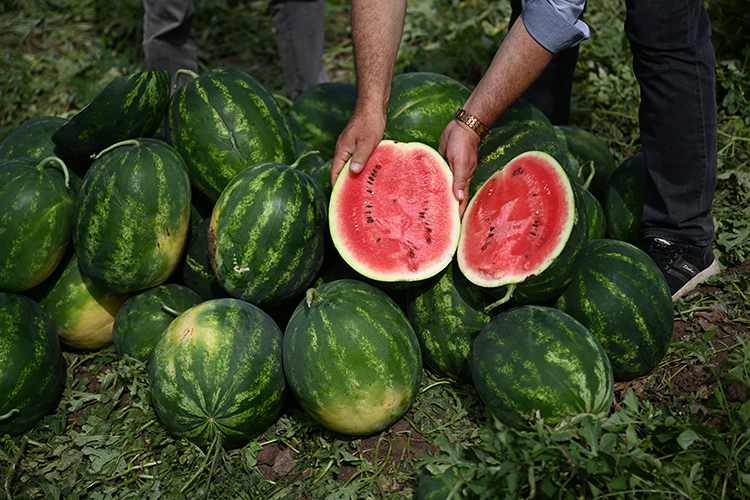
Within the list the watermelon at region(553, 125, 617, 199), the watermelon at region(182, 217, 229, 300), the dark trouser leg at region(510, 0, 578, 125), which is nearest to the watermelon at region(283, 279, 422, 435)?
the watermelon at region(182, 217, 229, 300)

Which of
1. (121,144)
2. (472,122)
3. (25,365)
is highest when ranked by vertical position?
(472,122)

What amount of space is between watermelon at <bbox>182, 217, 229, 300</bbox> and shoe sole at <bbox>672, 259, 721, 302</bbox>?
236cm

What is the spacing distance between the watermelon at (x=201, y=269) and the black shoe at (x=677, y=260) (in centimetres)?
221

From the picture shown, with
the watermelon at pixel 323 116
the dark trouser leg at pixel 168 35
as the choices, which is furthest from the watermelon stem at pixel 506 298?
the dark trouser leg at pixel 168 35

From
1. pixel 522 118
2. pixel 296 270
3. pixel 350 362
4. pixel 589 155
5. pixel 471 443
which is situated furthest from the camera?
pixel 589 155

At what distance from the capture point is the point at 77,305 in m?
2.77

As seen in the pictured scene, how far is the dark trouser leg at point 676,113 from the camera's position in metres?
2.50

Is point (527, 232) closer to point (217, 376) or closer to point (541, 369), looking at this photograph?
point (541, 369)

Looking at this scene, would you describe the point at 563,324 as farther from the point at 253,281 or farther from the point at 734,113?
the point at 734,113

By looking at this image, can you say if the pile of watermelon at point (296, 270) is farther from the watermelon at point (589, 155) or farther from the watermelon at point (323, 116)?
the watermelon at point (323, 116)

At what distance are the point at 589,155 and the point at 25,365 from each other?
10.5 ft

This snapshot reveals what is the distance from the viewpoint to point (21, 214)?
2.50 metres

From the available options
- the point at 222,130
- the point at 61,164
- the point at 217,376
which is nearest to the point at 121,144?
the point at 61,164

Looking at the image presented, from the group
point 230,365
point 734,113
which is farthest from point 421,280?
point 734,113
